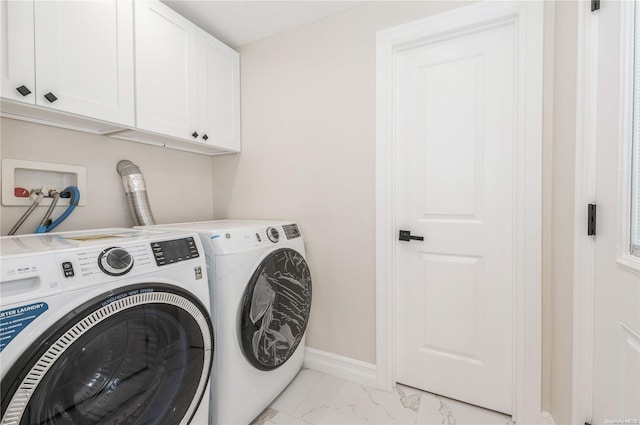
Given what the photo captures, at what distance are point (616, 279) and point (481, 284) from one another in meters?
0.65

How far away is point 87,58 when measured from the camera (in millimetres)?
1257

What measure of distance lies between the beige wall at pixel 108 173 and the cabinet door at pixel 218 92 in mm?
336

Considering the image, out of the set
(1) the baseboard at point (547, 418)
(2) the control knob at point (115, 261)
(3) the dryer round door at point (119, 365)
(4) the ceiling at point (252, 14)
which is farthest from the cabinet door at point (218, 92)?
(1) the baseboard at point (547, 418)

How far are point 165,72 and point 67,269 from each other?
1.23 meters

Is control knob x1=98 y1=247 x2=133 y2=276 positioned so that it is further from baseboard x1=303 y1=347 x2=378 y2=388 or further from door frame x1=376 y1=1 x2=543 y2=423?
door frame x1=376 y1=1 x2=543 y2=423

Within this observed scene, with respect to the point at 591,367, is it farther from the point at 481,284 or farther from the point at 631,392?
the point at 481,284

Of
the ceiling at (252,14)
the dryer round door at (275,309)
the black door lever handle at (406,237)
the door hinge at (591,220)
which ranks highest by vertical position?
the ceiling at (252,14)

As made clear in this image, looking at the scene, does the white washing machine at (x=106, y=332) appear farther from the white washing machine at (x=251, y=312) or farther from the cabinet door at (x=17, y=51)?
the cabinet door at (x=17, y=51)

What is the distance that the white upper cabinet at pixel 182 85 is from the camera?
1480mm

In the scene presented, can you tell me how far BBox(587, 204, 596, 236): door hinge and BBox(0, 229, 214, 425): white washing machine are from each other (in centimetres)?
144

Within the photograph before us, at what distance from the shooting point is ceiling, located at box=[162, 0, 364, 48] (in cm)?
167

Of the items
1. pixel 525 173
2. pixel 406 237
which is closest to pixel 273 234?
pixel 406 237

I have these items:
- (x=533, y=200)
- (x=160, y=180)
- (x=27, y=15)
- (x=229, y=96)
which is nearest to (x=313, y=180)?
(x=229, y=96)

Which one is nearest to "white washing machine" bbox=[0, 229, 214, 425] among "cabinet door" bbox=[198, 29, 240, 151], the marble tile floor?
the marble tile floor
